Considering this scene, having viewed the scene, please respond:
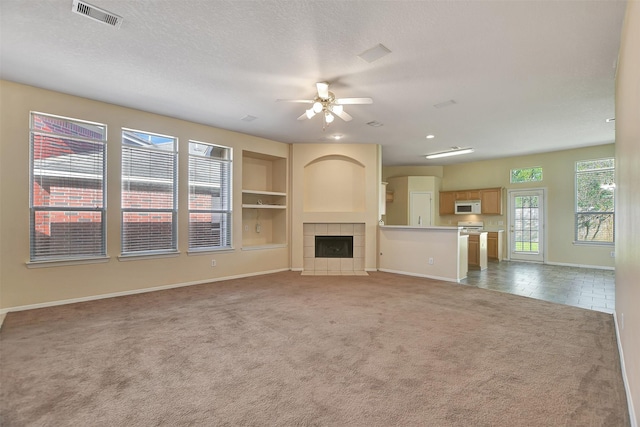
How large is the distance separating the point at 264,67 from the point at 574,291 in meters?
5.77

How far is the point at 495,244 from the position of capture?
845 cm

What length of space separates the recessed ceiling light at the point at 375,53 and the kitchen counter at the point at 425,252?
377 cm

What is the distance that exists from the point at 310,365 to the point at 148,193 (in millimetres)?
3984

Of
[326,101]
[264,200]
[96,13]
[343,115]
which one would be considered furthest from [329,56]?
[264,200]

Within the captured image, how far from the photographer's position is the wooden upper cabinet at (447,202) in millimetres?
9445

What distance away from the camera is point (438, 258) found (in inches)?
235

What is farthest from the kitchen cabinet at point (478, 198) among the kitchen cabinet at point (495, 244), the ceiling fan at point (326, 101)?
→ the ceiling fan at point (326, 101)

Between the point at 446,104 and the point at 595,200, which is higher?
the point at 446,104

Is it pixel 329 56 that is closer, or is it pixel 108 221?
pixel 329 56

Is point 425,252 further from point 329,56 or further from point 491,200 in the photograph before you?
point 329,56

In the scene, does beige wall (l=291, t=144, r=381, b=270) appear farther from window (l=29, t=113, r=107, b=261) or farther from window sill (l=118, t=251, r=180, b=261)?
window (l=29, t=113, r=107, b=261)

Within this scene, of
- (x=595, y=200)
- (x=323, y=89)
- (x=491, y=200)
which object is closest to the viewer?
(x=323, y=89)

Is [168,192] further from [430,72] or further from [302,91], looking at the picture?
[430,72]

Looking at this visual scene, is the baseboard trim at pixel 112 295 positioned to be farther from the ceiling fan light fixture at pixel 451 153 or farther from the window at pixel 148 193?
the ceiling fan light fixture at pixel 451 153
